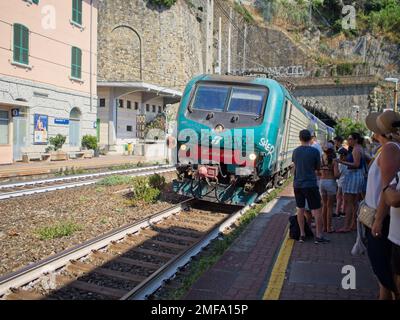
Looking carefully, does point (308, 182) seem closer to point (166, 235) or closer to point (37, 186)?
point (166, 235)

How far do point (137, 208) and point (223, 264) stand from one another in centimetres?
433

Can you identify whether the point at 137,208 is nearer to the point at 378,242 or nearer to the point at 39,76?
the point at 378,242

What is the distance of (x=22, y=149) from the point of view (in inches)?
767

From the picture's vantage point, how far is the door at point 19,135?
63.2 ft

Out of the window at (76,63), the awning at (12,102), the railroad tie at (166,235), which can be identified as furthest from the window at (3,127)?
the railroad tie at (166,235)

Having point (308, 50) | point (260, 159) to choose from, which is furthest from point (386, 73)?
point (260, 159)

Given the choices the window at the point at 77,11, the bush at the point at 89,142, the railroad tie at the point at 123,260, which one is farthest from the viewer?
the bush at the point at 89,142

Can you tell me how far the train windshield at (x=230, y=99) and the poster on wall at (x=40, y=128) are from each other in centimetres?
1309

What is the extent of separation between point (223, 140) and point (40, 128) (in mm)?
14333

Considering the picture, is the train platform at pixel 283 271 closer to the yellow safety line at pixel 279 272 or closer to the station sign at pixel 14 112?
the yellow safety line at pixel 279 272

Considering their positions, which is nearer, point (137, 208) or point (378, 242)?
point (378, 242)

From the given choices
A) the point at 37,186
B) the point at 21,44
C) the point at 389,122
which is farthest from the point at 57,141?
the point at 389,122

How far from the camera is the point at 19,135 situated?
19.5 metres
